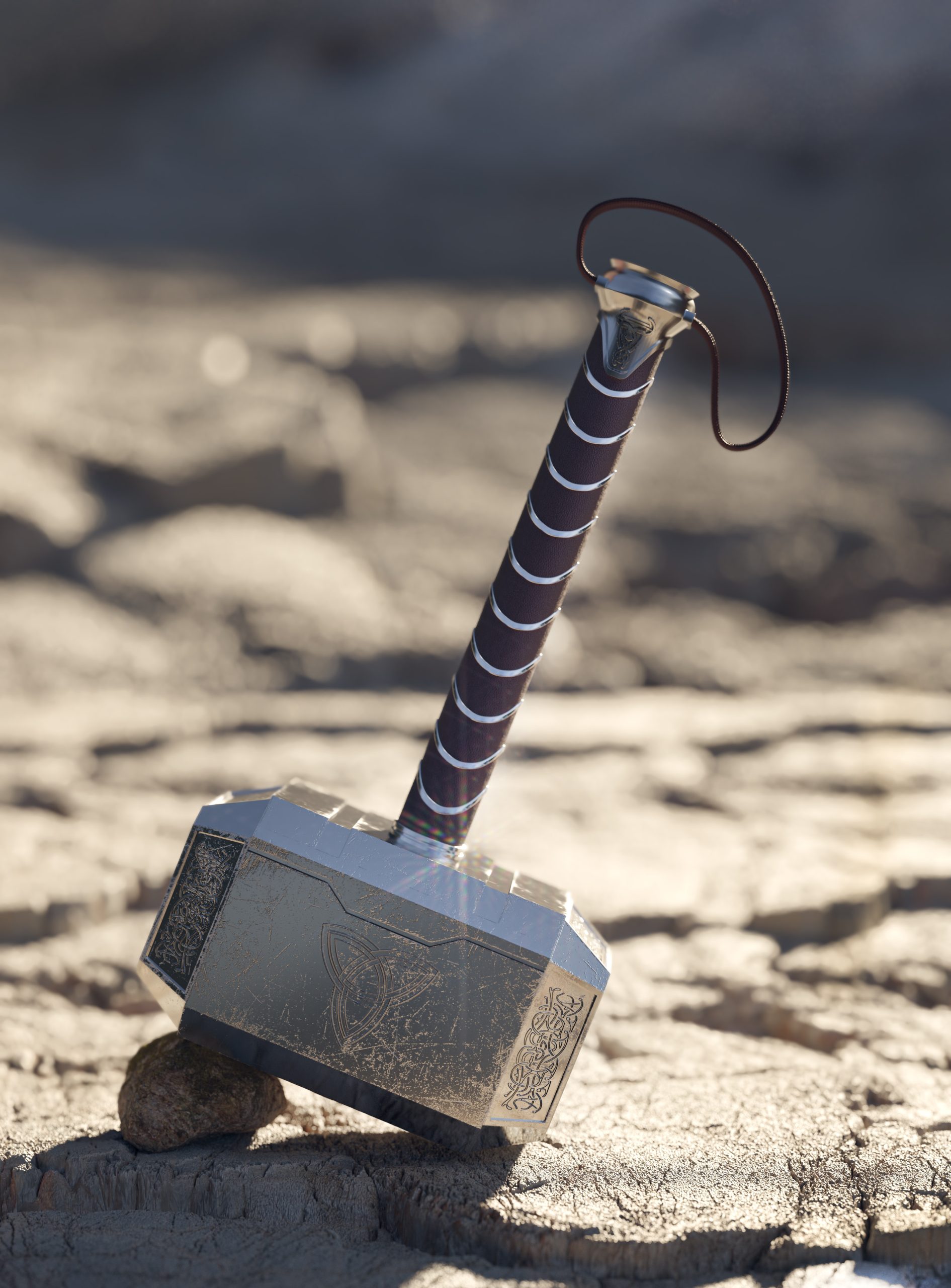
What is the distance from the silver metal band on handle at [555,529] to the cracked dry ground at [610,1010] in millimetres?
778

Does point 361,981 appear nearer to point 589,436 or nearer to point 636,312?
point 589,436

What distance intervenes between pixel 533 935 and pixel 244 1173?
442mm

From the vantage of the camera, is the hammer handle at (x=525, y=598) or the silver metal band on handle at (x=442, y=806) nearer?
the hammer handle at (x=525, y=598)

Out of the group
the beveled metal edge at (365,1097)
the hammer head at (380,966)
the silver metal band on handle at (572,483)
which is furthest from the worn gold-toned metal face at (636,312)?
the beveled metal edge at (365,1097)

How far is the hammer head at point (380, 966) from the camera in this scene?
124 cm

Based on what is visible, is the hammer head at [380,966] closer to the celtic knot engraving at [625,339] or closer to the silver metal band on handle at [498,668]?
the silver metal band on handle at [498,668]

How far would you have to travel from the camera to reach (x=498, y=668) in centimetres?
132

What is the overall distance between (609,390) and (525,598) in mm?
267

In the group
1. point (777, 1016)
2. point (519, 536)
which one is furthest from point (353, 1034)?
point (777, 1016)

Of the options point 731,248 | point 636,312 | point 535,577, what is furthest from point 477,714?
point 731,248

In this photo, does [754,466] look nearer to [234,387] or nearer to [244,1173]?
[234,387]

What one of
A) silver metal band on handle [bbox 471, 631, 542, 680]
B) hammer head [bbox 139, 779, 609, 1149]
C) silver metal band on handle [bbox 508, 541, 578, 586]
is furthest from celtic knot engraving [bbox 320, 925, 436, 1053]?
silver metal band on handle [bbox 508, 541, 578, 586]

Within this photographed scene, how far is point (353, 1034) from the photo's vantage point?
1.26m

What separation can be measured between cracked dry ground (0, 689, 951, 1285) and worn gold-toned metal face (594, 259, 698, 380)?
98 centimetres
